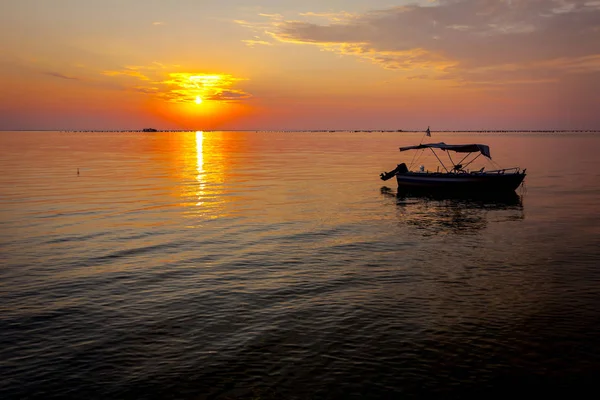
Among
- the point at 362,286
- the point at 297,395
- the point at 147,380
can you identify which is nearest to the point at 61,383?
the point at 147,380

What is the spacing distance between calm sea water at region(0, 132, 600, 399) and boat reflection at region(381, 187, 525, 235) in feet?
1.77

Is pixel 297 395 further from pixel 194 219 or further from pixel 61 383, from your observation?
pixel 194 219

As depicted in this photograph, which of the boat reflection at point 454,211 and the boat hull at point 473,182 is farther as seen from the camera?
the boat hull at point 473,182

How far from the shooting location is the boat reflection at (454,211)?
42656mm

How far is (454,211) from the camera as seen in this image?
5156 cm

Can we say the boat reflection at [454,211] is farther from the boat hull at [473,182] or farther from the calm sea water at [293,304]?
the boat hull at [473,182]

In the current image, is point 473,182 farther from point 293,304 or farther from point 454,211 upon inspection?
point 293,304

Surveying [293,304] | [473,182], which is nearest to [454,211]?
[473,182]

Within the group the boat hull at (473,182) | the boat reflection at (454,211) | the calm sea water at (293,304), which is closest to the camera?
the calm sea water at (293,304)

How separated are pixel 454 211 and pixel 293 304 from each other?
34615 mm

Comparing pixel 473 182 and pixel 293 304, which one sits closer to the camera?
pixel 293 304

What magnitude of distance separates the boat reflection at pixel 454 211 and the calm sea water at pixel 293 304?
21.2 inches

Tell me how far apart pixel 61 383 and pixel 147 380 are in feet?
9.01


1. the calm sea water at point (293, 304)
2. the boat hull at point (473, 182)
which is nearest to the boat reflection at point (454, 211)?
the calm sea water at point (293, 304)
